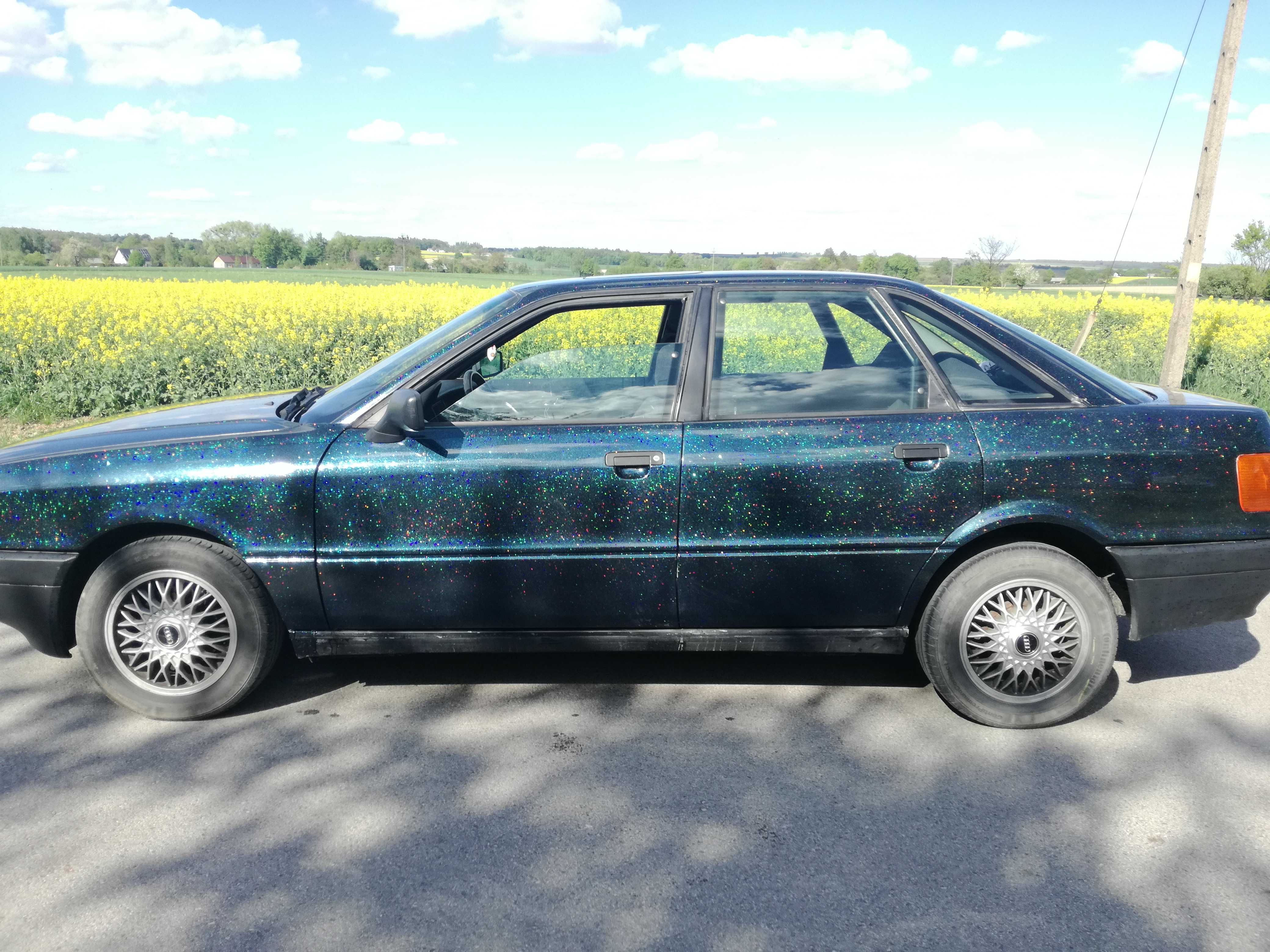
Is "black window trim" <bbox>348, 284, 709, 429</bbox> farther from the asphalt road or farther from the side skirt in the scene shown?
the asphalt road

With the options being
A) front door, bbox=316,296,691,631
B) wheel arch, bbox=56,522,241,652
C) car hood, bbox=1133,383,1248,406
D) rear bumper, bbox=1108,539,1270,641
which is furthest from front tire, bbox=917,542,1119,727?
wheel arch, bbox=56,522,241,652

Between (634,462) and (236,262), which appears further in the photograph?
(236,262)

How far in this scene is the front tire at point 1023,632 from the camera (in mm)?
3648

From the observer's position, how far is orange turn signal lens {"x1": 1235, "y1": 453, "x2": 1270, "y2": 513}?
367 cm

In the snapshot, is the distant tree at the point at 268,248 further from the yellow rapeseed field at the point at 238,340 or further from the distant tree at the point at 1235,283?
the distant tree at the point at 1235,283

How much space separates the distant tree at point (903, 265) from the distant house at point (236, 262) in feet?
81.7

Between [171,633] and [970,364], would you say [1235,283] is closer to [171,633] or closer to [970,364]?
[970,364]

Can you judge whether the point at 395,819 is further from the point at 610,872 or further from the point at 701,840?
the point at 701,840

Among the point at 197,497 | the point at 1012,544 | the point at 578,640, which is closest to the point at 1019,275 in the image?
the point at 1012,544

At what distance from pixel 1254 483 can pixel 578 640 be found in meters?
2.55

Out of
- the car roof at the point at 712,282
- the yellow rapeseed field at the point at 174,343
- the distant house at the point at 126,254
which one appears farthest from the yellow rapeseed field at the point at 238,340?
the distant house at the point at 126,254

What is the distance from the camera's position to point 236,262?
1490 inches

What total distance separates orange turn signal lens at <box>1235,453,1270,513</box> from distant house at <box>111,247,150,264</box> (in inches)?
1589

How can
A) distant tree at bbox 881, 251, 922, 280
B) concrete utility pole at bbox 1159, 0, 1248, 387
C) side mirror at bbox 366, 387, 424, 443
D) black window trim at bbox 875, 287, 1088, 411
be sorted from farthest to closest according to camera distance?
1. distant tree at bbox 881, 251, 922, 280
2. concrete utility pole at bbox 1159, 0, 1248, 387
3. black window trim at bbox 875, 287, 1088, 411
4. side mirror at bbox 366, 387, 424, 443
